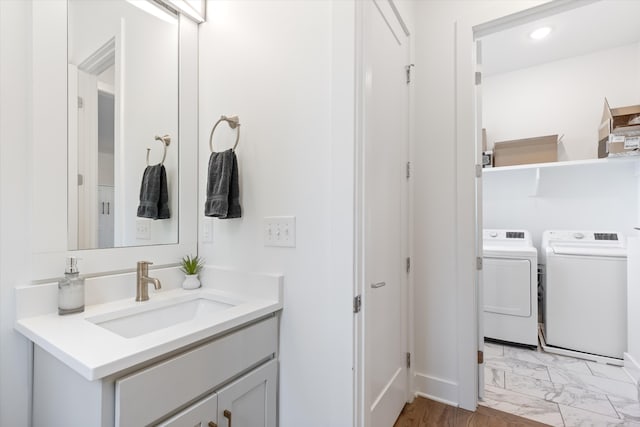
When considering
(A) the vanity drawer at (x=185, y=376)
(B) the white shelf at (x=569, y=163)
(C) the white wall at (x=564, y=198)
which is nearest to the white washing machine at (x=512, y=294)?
(C) the white wall at (x=564, y=198)

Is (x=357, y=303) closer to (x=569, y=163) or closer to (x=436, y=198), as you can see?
(x=436, y=198)

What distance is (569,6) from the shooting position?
158cm

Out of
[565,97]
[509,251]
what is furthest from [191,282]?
[565,97]

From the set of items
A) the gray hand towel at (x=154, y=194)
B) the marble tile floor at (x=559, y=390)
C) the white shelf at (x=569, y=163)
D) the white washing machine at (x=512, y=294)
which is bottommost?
the marble tile floor at (x=559, y=390)

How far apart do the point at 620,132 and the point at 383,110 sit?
6.79 feet

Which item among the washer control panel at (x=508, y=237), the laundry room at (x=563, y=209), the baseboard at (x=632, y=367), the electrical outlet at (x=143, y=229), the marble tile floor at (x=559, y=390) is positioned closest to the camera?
→ the electrical outlet at (x=143, y=229)

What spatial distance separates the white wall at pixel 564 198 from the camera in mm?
2660

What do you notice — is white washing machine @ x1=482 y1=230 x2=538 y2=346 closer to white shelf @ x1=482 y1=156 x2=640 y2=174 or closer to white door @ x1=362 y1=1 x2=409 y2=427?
white shelf @ x1=482 y1=156 x2=640 y2=174

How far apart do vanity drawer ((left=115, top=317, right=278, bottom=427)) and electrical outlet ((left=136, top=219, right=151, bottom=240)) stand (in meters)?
0.70

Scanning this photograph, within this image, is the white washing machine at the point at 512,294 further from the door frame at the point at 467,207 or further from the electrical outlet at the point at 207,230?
the electrical outlet at the point at 207,230

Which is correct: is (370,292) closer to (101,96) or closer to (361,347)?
(361,347)

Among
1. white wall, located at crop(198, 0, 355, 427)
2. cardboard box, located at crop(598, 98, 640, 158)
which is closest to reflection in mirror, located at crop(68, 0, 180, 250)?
white wall, located at crop(198, 0, 355, 427)

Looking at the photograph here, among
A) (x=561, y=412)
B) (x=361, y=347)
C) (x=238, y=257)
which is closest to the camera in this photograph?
(x=361, y=347)

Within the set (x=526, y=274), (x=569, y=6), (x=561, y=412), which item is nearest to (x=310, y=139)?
(x=569, y=6)
